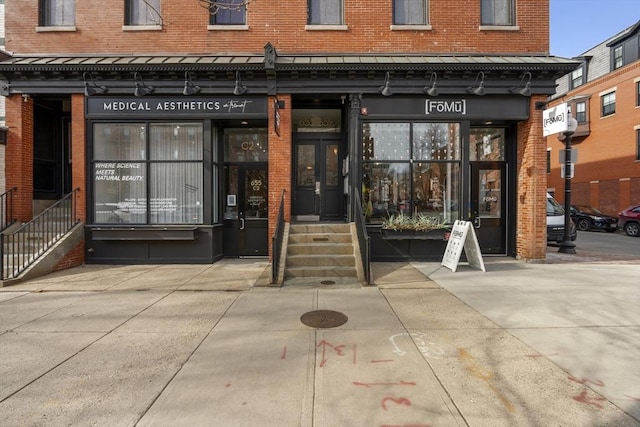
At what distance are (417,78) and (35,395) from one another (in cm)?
970

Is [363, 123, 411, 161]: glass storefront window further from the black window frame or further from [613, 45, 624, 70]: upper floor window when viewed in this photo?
[613, 45, 624, 70]: upper floor window

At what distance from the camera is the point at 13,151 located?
9422 mm

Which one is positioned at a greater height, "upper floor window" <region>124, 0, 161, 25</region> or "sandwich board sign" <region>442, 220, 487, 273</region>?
"upper floor window" <region>124, 0, 161, 25</region>

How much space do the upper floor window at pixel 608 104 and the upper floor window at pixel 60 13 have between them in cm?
3299

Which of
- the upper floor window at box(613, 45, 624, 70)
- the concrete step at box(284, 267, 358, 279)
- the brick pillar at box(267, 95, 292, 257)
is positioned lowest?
the concrete step at box(284, 267, 358, 279)

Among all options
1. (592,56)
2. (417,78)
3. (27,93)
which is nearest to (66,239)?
(27,93)

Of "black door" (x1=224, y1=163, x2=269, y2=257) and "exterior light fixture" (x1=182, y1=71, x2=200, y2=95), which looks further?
"black door" (x1=224, y1=163, x2=269, y2=257)

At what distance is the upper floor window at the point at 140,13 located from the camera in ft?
32.2

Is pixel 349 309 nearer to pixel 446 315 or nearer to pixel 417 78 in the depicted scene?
pixel 446 315

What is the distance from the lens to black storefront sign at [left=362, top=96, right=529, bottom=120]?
31.1 feet

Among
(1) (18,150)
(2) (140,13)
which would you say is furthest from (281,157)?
(1) (18,150)

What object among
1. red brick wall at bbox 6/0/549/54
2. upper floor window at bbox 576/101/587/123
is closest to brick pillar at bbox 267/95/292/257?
red brick wall at bbox 6/0/549/54

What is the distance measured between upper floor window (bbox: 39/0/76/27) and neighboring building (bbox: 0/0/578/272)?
0.10ft

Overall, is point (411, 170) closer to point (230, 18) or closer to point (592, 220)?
point (230, 18)
